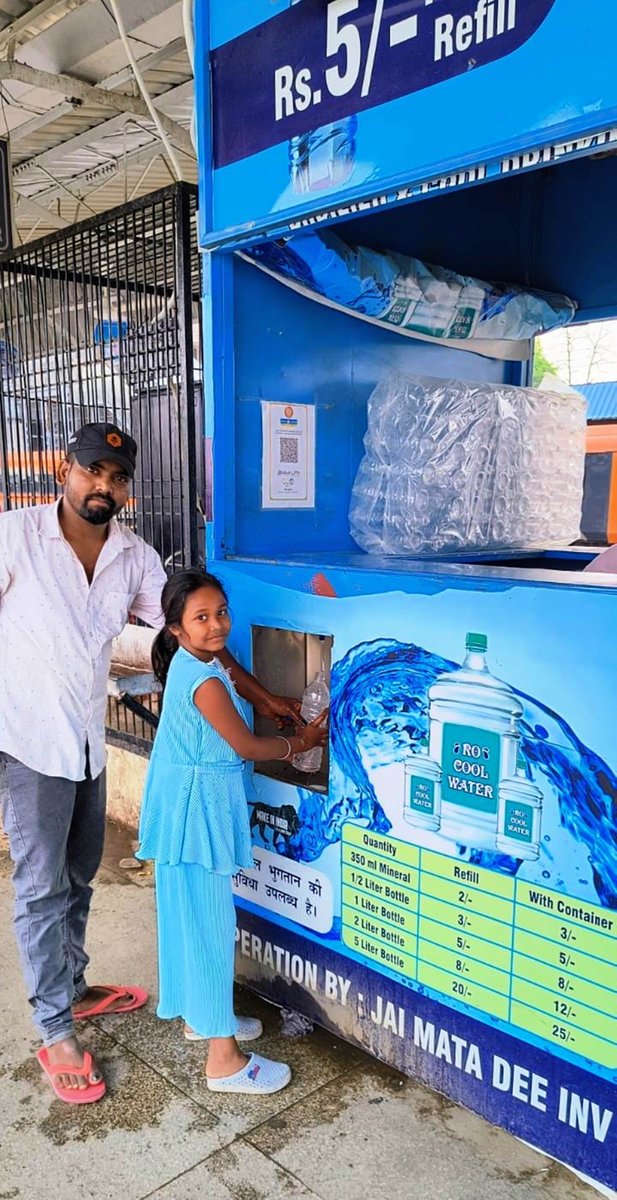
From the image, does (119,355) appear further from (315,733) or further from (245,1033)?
(245,1033)

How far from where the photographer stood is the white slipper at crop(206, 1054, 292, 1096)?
241cm

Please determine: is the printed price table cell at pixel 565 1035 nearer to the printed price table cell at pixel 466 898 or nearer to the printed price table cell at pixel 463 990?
the printed price table cell at pixel 463 990

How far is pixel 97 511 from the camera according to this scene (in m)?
2.49

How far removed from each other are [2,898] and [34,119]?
5.54m

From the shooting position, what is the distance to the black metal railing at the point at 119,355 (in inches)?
152

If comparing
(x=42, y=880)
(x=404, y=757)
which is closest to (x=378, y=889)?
(x=404, y=757)

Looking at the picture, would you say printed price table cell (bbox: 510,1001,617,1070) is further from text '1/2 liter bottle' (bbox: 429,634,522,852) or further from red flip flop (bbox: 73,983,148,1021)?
red flip flop (bbox: 73,983,148,1021)

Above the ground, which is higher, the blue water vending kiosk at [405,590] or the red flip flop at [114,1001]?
the blue water vending kiosk at [405,590]

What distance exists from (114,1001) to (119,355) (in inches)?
114

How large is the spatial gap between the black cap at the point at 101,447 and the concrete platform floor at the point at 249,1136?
1.74m

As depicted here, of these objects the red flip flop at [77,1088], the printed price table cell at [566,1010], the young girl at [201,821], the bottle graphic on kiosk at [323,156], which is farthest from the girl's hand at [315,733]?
the bottle graphic on kiosk at [323,156]

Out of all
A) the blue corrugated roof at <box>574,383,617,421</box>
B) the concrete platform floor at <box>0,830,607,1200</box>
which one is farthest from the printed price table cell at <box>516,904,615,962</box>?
the blue corrugated roof at <box>574,383,617,421</box>

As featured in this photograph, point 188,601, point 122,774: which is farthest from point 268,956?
point 122,774

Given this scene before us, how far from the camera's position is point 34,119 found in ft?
21.1
